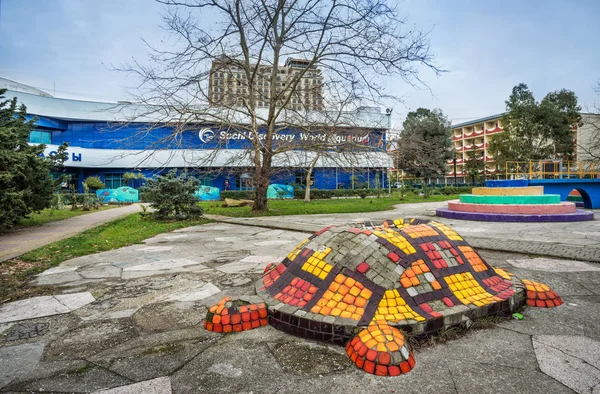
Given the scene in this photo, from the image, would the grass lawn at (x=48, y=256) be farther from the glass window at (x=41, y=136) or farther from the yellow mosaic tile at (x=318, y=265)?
the glass window at (x=41, y=136)

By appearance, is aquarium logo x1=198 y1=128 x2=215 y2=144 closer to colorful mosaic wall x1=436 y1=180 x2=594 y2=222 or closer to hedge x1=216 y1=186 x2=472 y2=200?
hedge x1=216 y1=186 x2=472 y2=200

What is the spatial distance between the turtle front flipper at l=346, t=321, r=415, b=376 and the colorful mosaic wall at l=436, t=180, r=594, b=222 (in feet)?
34.1

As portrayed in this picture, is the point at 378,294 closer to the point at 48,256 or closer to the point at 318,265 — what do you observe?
the point at 318,265

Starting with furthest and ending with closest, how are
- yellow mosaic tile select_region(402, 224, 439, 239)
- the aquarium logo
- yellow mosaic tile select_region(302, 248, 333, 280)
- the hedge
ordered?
the hedge < the aquarium logo < yellow mosaic tile select_region(402, 224, 439, 239) < yellow mosaic tile select_region(302, 248, 333, 280)

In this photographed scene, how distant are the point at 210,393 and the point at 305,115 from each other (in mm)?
13498

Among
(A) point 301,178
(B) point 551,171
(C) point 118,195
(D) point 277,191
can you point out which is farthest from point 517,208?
(C) point 118,195

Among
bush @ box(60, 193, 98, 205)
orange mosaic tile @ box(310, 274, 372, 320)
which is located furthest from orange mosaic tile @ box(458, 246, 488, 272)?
bush @ box(60, 193, 98, 205)

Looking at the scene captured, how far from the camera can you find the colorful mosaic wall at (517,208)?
10.5m

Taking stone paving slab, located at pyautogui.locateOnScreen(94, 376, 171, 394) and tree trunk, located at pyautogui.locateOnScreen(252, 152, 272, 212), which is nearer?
stone paving slab, located at pyautogui.locateOnScreen(94, 376, 171, 394)

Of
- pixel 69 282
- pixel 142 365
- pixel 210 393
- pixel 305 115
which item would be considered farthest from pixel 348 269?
pixel 305 115

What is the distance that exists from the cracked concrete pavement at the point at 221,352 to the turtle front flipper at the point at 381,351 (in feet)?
0.15

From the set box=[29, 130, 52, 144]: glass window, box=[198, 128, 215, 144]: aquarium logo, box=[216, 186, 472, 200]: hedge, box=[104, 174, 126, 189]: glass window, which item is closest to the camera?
box=[198, 128, 215, 144]: aquarium logo

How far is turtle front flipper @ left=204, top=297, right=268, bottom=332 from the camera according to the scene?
2.49 meters

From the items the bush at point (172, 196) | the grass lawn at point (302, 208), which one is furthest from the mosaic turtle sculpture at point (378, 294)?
the grass lawn at point (302, 208)
